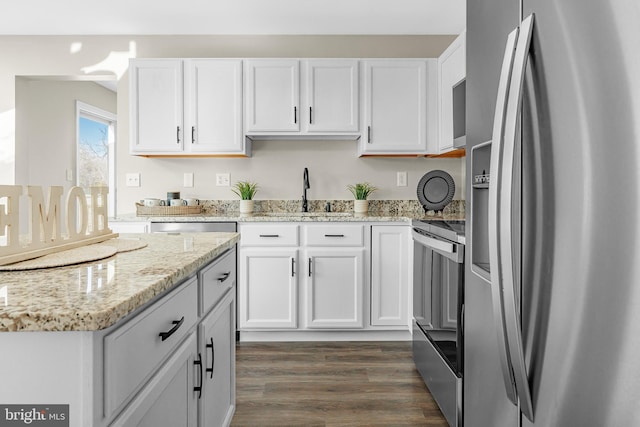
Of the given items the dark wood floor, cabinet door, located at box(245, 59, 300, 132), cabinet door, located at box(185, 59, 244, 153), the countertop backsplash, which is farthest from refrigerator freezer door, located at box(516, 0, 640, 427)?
the countertop backsplash

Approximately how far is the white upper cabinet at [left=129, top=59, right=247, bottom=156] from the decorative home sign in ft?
6.40

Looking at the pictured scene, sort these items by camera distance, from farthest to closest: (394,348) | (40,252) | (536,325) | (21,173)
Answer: (21,173) < (394,348) < (40,252) < (536,325)

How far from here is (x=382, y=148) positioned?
10.8 ft


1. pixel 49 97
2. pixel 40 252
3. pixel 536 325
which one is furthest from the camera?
pixel 49 97

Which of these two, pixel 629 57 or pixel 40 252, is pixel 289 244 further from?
pixel 629 57

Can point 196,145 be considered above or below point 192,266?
above

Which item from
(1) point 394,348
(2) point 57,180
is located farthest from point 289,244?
(2) point 57,180

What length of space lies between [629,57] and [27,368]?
0.97 m

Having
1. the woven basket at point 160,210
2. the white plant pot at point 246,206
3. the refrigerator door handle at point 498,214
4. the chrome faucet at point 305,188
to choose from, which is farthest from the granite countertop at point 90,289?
the chrome faucet at point 305,188

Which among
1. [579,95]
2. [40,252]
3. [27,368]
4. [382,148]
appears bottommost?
[27,368]

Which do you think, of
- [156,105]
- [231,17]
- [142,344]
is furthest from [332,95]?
Answer: [142,344]

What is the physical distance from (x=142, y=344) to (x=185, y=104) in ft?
9.02

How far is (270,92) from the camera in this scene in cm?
323

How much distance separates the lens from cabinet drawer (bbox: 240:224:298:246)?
300cm
